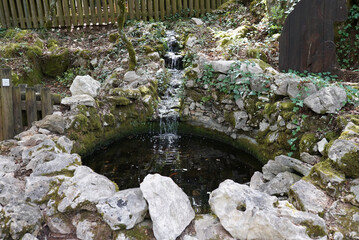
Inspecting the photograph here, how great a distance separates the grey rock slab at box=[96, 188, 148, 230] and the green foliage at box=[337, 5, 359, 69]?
5742mm

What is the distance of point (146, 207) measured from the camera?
243cm

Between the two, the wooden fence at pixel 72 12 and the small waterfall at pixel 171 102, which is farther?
the wooden fence at pixel 72 12

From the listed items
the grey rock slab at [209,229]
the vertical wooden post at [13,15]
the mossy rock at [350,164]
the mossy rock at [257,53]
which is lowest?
the grey rock slab at [209,229]

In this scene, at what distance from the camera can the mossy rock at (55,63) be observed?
295 inches

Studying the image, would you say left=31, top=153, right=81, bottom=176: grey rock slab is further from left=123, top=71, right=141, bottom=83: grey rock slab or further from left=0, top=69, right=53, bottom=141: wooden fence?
left=123, top=71, right=141, bottom=83: grey rock slab

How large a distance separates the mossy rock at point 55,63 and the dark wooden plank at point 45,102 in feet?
11.4

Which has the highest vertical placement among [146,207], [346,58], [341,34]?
[341,34]

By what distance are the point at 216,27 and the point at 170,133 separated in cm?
434

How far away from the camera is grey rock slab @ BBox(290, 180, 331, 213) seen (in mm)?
2422

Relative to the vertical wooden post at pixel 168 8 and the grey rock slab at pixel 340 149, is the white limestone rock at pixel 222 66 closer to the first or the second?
the grey rock slab at pixel 340 149

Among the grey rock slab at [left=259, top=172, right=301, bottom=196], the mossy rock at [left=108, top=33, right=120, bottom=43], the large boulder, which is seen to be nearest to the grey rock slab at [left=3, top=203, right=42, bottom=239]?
the large boulder

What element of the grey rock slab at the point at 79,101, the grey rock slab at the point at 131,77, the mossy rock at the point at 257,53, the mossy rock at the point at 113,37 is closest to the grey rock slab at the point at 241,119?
the mossy rock at the point at 257,53

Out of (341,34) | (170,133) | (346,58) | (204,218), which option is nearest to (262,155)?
(170,133)

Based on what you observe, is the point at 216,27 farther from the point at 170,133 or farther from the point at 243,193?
the point at 243,193
